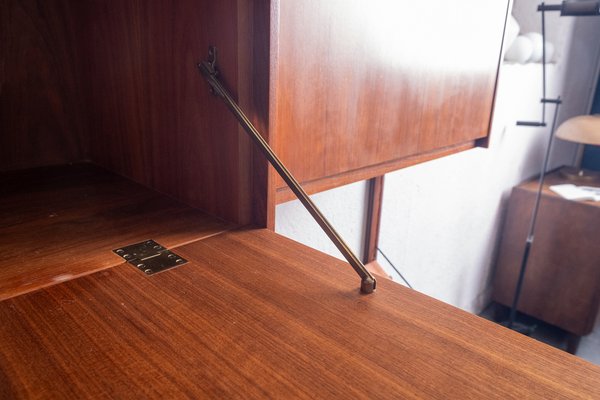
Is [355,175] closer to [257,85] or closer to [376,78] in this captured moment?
[376,78]

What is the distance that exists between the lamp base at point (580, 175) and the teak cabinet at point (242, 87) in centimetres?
181

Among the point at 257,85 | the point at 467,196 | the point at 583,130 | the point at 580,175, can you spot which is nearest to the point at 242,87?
the point at 257,85

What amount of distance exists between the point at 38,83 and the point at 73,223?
397 mm

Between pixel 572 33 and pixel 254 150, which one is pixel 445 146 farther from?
pixel 572 33

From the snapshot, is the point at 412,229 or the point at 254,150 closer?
the point at 254,150

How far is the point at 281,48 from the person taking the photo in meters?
0.63

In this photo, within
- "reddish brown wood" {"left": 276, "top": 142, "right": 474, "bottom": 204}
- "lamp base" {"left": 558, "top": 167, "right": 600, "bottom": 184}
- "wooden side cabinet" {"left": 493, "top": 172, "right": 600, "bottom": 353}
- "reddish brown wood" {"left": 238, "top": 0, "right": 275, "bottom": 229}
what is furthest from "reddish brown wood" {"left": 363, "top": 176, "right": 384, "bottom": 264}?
"lamp base" {"left": 558, "top": 167, "right": 600, "bottom": 184}

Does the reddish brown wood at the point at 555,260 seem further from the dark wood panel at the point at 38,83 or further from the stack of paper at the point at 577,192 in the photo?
the dark wood panel at the point at 38,83

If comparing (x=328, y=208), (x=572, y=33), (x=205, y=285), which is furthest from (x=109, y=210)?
(x=572, y=33)

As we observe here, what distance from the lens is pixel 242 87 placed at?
0.63m

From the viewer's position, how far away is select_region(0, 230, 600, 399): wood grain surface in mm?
373

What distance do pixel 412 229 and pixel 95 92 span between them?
3.77ft

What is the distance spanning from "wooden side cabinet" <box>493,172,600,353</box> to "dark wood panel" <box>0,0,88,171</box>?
7.22ft

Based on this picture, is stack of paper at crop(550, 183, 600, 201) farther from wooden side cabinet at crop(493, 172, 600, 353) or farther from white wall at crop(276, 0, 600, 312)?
white wall at crop(276, 0, 600, 312)
